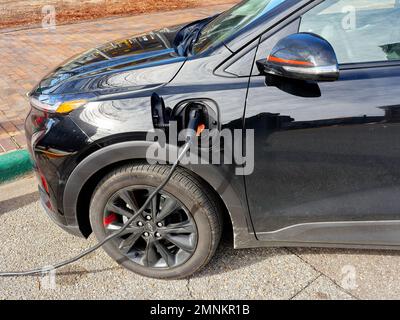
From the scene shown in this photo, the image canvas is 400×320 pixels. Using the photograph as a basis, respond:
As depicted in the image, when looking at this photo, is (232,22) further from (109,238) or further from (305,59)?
(109,238)

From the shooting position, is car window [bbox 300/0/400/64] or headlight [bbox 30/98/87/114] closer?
car window [bbox 300/0/400/64]

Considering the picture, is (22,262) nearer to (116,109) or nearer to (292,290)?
(116,109)

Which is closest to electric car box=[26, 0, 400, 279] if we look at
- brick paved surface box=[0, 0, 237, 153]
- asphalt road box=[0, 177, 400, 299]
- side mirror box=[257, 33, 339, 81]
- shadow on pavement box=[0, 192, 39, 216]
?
side mirror box=[257, 33, 339, 81]

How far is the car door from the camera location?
1.89 metres

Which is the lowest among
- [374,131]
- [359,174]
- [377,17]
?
[359,174]

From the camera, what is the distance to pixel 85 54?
2.75 metres

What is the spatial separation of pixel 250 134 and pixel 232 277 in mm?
964

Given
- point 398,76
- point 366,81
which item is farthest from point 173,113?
point 398,76

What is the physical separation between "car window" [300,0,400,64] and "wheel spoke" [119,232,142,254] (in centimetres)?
143

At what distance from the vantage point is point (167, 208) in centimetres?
220

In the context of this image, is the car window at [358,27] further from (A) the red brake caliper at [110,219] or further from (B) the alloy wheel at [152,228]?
(A) the red brake caliper at [110,219]

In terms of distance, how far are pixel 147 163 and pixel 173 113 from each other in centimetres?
30

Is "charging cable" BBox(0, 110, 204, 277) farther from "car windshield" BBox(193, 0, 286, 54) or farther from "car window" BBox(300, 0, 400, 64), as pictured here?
"car window" BBox(300, 0, 400, 64)

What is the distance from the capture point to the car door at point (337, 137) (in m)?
1.89
